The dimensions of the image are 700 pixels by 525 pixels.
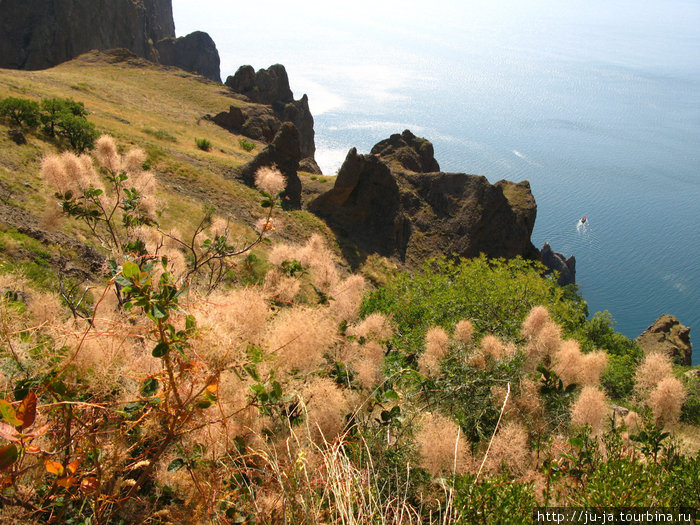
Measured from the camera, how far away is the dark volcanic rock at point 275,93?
233 feet

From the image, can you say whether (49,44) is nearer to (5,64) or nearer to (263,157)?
(5,64)

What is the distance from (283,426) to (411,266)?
30.3 meters

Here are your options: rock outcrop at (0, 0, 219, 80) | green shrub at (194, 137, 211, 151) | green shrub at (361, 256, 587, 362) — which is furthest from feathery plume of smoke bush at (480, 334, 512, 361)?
rock outcrop at (0, 0, 219, 80)

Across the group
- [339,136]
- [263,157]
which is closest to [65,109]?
[263,157]

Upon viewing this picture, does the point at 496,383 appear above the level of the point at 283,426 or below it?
below

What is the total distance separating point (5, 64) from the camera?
70625 mm

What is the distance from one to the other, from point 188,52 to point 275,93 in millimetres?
55819

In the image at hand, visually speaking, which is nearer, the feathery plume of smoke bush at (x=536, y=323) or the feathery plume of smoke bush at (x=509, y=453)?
the feathery plume of smoke bush at (x=509, y=453)

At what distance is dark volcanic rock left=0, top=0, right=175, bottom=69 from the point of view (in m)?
71.2

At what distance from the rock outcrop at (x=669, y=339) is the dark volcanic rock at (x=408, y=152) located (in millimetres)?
25311

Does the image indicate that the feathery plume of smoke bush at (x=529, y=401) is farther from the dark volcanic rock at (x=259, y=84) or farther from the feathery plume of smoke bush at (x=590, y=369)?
the dark volcanic rock at (x=259, y=84)

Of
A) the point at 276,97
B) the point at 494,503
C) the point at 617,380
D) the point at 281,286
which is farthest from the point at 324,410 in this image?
the point at 276,97

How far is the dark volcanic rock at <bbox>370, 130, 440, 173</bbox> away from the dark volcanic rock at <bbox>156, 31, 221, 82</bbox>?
8715cm

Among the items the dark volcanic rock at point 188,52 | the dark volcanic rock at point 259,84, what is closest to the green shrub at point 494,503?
the dark volcanic rock at point 259,84
